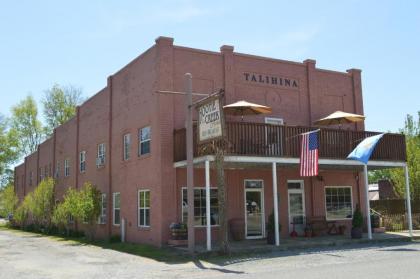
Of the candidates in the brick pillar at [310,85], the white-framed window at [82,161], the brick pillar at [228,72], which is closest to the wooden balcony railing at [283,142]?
the brick pillar at [310,85]

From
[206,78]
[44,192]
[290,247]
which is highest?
[206,78]

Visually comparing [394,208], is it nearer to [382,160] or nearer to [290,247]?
[382,160]

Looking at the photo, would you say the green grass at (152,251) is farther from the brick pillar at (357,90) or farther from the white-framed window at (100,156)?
the brick pillar at (357,90)

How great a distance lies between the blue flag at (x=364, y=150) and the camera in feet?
62.7

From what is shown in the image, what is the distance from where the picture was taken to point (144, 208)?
2139 cm

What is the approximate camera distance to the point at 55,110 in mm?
61844

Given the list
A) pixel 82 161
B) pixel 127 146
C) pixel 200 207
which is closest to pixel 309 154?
pixel 200 207

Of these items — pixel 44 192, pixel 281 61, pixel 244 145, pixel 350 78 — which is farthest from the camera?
pixel 44 192

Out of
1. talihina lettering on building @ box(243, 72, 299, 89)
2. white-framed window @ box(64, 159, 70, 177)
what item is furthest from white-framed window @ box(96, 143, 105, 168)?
talihina lettering on building @ box(243, 72, 299, 89)

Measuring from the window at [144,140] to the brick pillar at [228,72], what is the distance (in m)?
3.68

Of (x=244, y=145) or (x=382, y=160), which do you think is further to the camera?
(x=382, y=160)

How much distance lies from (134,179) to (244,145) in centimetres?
640

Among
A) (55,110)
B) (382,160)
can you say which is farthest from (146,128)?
(55,110)

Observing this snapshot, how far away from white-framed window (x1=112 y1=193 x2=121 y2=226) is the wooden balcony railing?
19.7 ft
